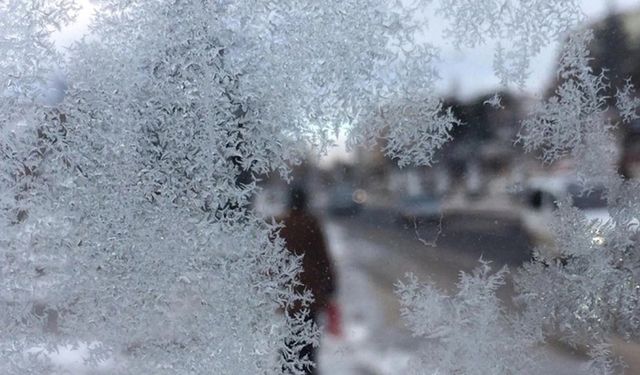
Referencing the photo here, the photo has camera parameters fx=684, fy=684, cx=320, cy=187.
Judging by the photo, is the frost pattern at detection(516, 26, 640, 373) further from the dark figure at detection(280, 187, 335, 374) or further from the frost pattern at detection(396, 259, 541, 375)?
the dark figure at detection(280, 187, 335, 374)

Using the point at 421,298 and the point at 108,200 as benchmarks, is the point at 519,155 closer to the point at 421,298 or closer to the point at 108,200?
the point at 421,298

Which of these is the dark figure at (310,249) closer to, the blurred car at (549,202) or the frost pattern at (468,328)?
the frost pattern at (468,328)

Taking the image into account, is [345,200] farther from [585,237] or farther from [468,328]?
[585,237]

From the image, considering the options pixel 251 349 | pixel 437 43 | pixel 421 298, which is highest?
pixel 437 43

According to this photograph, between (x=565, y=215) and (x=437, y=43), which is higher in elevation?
(x=437, y=43)

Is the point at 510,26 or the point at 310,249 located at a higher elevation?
the point at 510,26

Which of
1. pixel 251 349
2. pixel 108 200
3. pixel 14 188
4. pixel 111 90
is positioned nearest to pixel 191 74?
pixel 111 90

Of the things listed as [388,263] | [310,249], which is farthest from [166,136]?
[388,263]
